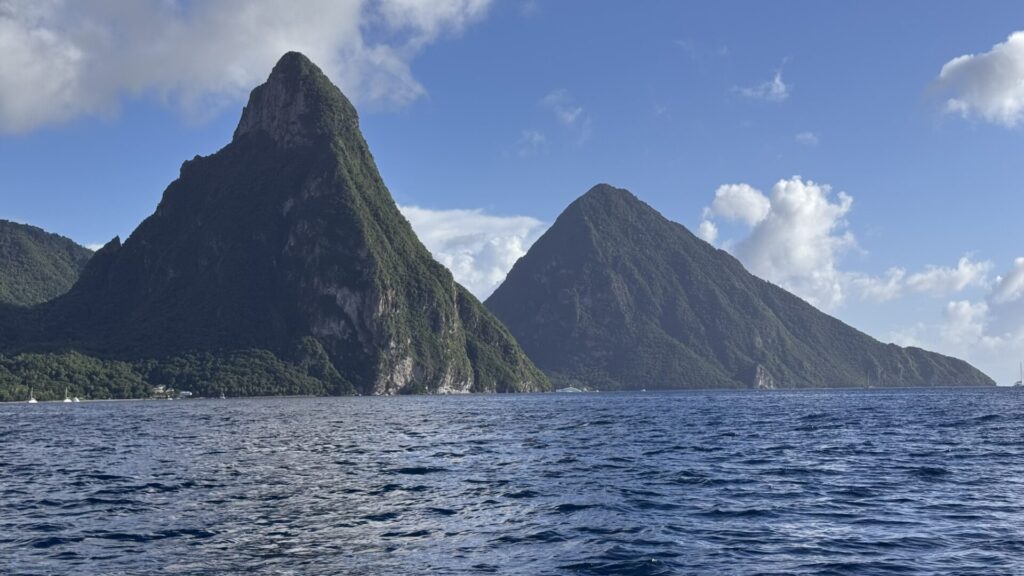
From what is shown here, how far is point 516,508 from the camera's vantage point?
36.8 meters

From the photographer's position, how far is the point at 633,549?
1101 inches

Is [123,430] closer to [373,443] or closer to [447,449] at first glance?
[373,443]

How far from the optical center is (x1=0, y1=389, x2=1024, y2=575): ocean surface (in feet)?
85.8

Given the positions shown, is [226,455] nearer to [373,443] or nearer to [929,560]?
[373,443]

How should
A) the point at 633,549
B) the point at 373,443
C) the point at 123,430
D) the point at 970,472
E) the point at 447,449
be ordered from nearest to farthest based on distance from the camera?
the point at 633,549
the point at 970,472
the point at 447,449
the point at 373,443
the point at 123,430

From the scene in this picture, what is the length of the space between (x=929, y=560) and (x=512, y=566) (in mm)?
13441

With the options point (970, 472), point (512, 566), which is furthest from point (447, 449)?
point (512, 566)

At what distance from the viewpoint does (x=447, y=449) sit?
67125 mm

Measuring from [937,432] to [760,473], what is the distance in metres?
44.9

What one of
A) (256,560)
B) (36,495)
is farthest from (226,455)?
(256,560)

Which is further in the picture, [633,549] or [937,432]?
[937,432]

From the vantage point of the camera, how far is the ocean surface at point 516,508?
1030 inches

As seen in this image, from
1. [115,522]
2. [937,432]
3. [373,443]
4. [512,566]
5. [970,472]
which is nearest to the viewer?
[512,566]

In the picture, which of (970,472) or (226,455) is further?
(226,455)
